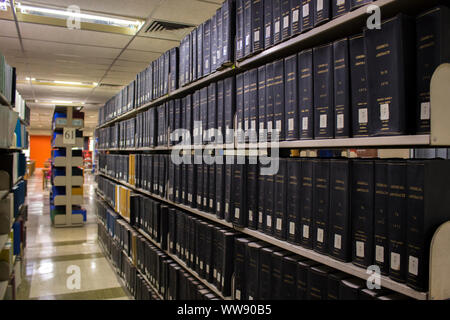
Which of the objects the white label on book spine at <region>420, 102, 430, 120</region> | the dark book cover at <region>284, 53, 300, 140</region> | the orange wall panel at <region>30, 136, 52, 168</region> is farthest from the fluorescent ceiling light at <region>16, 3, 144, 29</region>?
the orange wall panel at <region>30, 136, 52, 168</region>

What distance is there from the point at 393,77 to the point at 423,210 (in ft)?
1.16

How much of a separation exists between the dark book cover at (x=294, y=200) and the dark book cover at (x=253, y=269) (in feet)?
0.73

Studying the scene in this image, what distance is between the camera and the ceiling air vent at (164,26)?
3357 millimetres

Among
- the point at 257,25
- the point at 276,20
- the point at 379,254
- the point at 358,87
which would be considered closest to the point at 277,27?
the point at 276,20

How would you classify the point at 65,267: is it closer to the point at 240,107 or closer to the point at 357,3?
the point at 240,107

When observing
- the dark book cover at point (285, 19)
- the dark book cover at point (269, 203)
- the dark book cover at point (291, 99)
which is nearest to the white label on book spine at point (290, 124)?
the dark book cover at point (291, 99)

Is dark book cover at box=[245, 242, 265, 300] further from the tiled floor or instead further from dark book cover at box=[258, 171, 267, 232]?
the tiled floor

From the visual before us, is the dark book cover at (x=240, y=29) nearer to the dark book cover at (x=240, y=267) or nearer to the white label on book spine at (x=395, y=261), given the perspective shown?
the dark book cover at (x=240, y=267)

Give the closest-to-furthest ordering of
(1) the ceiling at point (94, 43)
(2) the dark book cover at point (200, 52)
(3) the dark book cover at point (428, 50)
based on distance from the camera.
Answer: (3) the dark book cover at point (428, 50)
(2) the dark book cover at point (200, 52)
(1) the ceiling at point (94, 43)

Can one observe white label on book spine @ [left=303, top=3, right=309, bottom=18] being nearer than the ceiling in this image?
Yes

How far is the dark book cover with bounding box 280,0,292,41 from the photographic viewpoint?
4.20 feet

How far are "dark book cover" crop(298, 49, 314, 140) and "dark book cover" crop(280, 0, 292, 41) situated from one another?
0.37 feet

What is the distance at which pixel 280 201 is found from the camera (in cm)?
133
